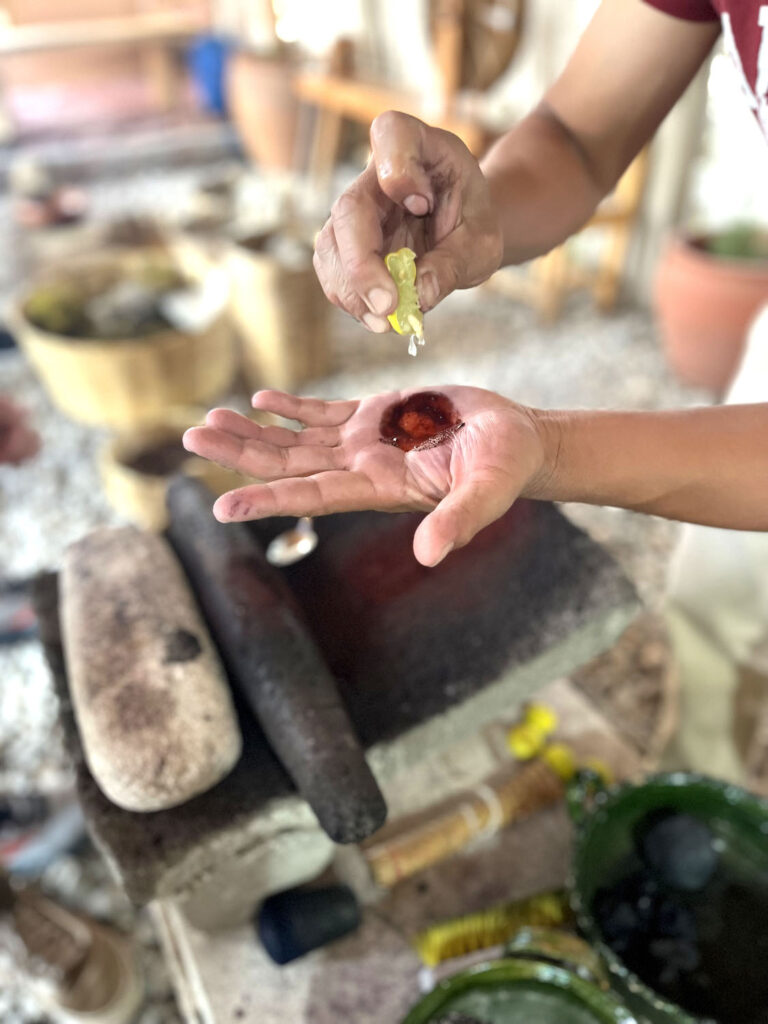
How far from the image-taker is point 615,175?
3.41ft

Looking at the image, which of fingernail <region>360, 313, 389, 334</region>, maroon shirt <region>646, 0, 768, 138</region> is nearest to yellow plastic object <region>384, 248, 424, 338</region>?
fingernail <region>360, 313, 389, 334</region>

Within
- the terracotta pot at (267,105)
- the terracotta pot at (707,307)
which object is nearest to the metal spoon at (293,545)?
the terracotta pot at (707,307)

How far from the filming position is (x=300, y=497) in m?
0.68

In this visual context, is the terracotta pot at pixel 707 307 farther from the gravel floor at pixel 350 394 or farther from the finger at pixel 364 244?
the finger at pixel 364 244

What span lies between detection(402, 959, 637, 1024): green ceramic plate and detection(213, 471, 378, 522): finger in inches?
26.4

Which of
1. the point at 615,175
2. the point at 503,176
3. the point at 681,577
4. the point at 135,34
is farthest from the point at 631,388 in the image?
the point at 135,34

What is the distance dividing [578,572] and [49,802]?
1.20m

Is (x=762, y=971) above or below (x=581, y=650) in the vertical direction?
below

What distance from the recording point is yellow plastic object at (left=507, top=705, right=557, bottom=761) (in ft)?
4.67

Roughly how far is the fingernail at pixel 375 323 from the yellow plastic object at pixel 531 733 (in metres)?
0.98

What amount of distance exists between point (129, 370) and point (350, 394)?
841 millimetres

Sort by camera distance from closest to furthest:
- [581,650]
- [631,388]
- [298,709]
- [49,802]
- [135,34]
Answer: [298,709], [581,650], [49,802], [631,388], [135,34]

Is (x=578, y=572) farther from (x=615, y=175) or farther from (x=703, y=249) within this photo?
(x=703, y=249)

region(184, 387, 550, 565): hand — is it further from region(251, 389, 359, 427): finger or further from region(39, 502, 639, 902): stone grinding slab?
region(39, 502, 639, 902): stone grinding slab
